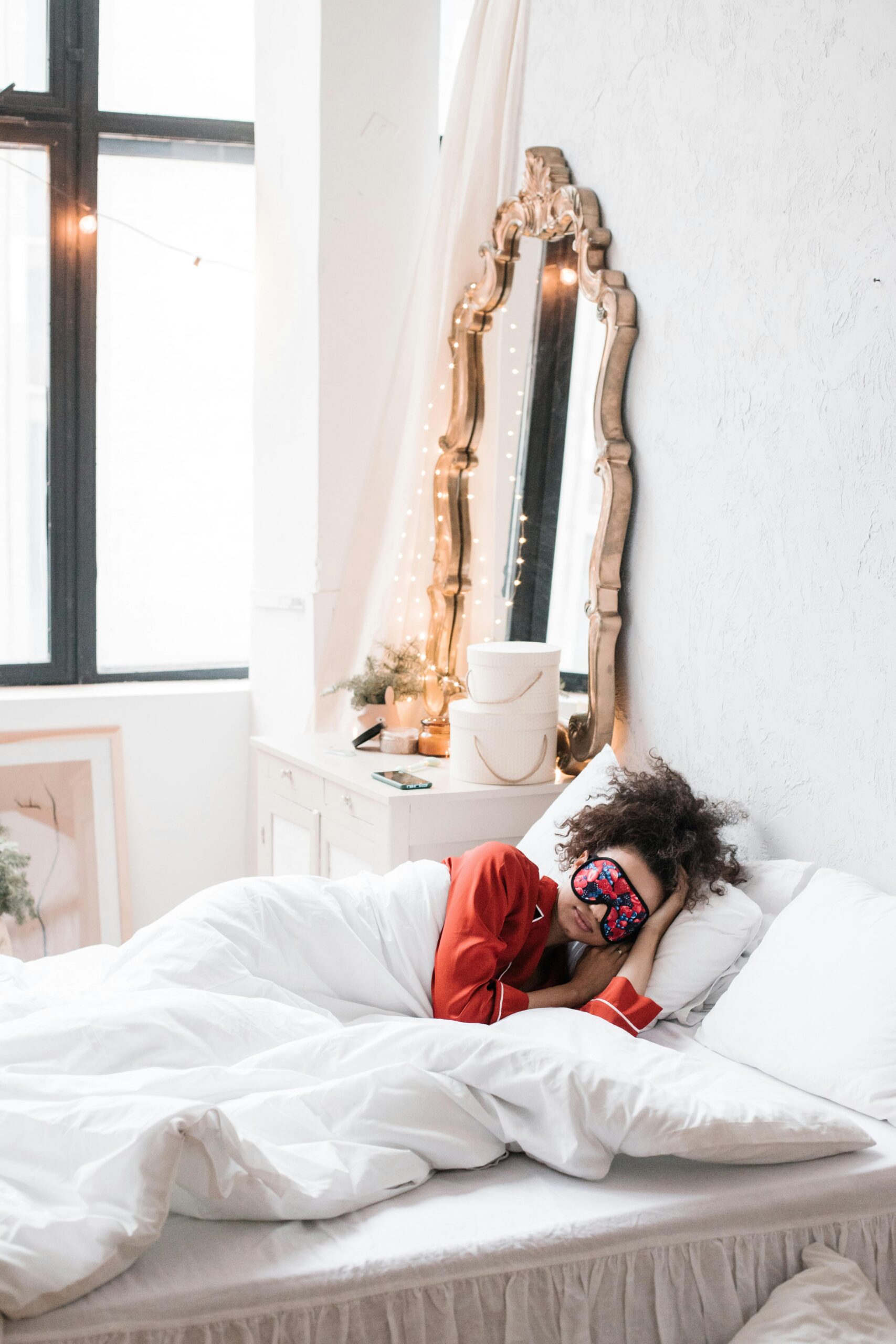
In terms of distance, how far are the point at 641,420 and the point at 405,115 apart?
1.50m

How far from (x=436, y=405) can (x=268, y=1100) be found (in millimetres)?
2199

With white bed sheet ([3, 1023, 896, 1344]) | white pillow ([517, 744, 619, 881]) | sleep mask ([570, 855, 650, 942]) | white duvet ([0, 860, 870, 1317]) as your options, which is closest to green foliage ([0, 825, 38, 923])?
white duvet ([0, 860, 870, 1317])

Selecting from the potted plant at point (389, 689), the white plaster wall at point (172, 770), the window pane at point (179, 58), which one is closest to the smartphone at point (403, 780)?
the potted plant at point (389, 689)

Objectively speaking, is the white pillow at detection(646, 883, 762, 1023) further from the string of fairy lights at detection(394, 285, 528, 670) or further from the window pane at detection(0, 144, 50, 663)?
the window pane at detection(0, 144, 50, 663)

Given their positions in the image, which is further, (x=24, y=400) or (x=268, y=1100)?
(x=24, y=400)

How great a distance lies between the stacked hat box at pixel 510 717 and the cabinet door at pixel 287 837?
49 cm

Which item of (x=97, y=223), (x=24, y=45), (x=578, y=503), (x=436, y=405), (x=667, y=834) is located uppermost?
(x=24, y=45)

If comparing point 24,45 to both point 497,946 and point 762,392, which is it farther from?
point 497,946

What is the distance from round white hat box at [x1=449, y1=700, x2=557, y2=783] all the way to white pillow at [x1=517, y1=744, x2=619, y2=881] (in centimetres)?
17

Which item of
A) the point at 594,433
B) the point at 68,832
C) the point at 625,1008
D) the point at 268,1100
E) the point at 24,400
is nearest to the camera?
the point at 268,1100

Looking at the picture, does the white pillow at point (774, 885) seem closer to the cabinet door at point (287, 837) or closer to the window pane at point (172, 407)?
the cabinet door at point (287, 837)

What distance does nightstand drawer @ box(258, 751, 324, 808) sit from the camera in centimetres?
296

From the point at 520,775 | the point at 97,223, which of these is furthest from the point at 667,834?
the point at 97,223

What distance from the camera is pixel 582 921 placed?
6.62 ft
